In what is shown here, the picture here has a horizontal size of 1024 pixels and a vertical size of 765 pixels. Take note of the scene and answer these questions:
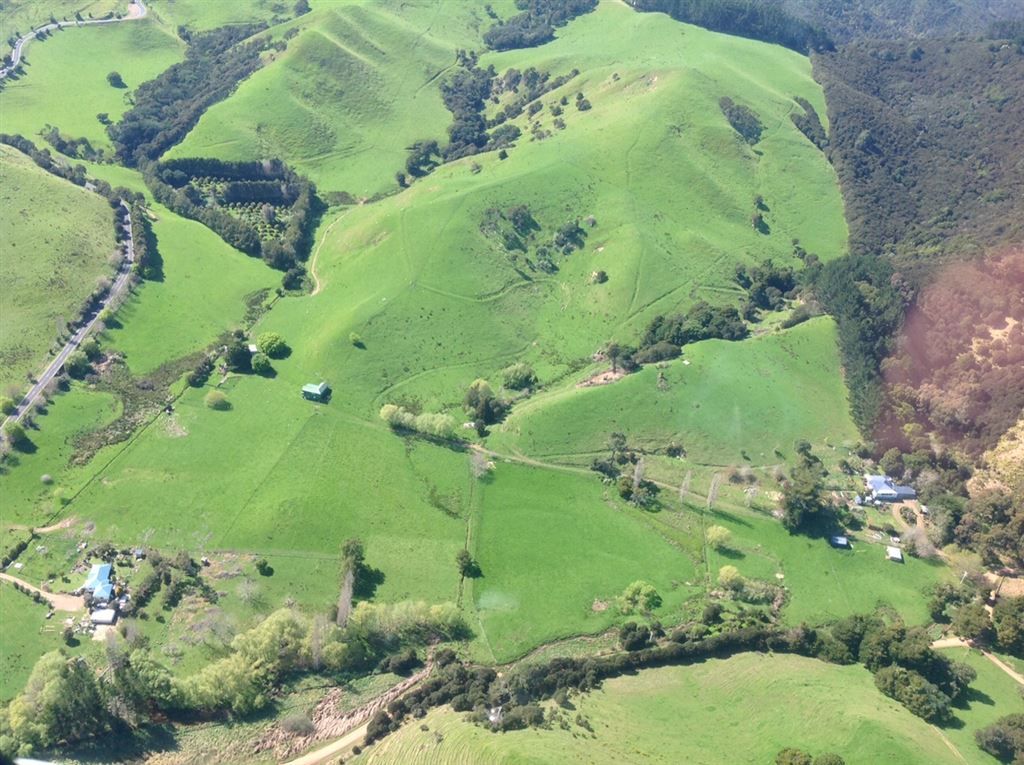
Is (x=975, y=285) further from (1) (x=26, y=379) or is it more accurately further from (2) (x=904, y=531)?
(1) (x=26, y=379)

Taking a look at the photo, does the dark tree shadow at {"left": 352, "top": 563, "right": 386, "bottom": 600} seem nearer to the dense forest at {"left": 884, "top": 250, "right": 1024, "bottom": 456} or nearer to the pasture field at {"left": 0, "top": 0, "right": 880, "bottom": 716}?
the pasture field at {"left": 0, "top": 0, "right": 880, "bottom": 716}

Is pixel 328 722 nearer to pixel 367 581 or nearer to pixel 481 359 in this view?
pixel 367 581

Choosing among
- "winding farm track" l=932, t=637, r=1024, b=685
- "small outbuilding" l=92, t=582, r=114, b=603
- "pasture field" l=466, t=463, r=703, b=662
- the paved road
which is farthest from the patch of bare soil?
the paved road

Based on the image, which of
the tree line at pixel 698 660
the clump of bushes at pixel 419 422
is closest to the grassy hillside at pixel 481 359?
the clump of bushes at pixel 419 422

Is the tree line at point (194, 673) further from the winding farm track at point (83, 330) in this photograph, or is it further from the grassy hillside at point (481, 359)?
the winding farm track at point (83, 330)

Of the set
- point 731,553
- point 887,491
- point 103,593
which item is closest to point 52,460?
point 103,593

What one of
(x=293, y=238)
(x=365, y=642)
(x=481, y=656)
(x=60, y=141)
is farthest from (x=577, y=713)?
(x=60, y=141)
